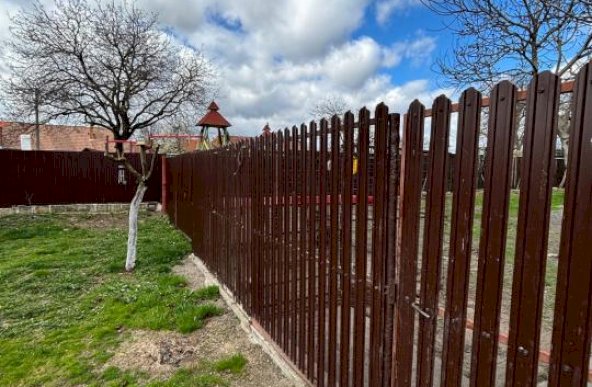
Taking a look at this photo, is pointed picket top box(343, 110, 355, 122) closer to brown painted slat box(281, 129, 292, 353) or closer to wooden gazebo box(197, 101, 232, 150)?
brown painted slat box(281, 129, 292, 353)

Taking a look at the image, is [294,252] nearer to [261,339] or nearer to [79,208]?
[261,339]

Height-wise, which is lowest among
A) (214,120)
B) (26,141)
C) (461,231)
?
(461,231)

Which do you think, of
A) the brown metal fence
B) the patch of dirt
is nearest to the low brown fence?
the patch of dirt

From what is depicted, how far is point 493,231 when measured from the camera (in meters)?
1.21

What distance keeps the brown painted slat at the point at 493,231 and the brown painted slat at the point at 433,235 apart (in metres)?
0.20

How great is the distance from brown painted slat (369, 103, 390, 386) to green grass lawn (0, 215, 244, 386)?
5.28ft

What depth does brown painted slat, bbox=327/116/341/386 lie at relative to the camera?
217 centimetres

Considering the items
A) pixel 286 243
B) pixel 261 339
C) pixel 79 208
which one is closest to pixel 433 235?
pixel 286 243

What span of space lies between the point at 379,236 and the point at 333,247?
0.53 metres

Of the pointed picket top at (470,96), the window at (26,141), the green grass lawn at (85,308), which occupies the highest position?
the window at (26,141)

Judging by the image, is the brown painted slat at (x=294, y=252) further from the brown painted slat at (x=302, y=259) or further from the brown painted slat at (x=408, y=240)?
the brown painted slat at (x=408, y=240)

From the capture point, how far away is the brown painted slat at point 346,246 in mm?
2055

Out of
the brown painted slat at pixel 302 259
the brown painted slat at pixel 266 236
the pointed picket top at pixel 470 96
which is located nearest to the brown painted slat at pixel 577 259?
the pointed picket top at pixel 470 96

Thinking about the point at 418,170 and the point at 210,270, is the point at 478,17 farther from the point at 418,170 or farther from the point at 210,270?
the point at 210,270
